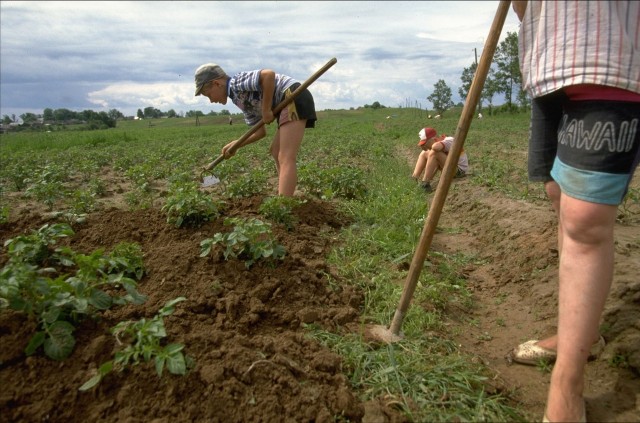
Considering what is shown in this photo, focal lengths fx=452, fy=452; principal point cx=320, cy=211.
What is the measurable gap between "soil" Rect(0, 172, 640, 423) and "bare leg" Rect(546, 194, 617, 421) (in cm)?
25

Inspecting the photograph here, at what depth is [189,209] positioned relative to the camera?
3.77 metres

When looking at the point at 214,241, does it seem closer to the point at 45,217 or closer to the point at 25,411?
the point at 25,411

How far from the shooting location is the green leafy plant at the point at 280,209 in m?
3.88

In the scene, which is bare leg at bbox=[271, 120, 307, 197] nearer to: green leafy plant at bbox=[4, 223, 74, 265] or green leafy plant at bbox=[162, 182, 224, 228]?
green leafy plant at bbox=[162, 182, 224, 228]

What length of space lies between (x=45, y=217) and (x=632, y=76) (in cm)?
481

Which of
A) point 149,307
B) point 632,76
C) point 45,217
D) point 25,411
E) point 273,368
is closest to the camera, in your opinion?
point 632,76

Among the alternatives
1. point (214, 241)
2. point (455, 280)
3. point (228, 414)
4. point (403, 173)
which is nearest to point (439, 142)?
point (403, 173)

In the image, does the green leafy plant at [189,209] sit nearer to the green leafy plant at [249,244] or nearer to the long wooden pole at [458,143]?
the green leafy plant at [249,244]

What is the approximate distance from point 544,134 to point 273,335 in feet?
5.32

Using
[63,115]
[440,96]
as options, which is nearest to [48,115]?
[63,115]

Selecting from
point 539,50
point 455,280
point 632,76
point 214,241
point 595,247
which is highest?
point 539,50

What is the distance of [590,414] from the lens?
179 centimetres

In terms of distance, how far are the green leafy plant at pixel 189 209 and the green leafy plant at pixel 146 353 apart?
1890 millimetres

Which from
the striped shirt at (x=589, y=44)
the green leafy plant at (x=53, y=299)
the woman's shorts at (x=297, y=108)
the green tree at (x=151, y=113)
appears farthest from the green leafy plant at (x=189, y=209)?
the green tree at (x=151, y=113)
